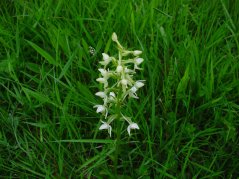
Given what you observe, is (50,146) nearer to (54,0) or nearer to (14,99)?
(14,99)

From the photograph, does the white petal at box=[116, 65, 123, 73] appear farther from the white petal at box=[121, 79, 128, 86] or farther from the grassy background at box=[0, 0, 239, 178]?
the grassy background at box=[0, 0, 239, 178]

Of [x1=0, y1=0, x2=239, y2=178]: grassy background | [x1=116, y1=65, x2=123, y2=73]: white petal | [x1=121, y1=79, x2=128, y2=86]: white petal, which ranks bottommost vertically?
[x1=0, y1=0, x2=239, y2=178]: grassy background

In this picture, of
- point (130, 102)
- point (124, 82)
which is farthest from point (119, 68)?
point (130, 102)

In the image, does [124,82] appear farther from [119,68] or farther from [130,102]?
[130,102]

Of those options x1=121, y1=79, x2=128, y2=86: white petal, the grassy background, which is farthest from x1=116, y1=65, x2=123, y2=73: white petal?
the grassy background

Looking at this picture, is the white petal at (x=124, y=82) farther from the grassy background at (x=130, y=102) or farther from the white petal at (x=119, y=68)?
the grassy background at (x=130, y=102)

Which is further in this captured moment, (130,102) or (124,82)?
(130,102)

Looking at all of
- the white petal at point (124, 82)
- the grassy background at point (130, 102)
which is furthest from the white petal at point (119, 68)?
the grassy background at point (130, 102)

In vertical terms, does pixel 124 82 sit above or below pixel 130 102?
above
